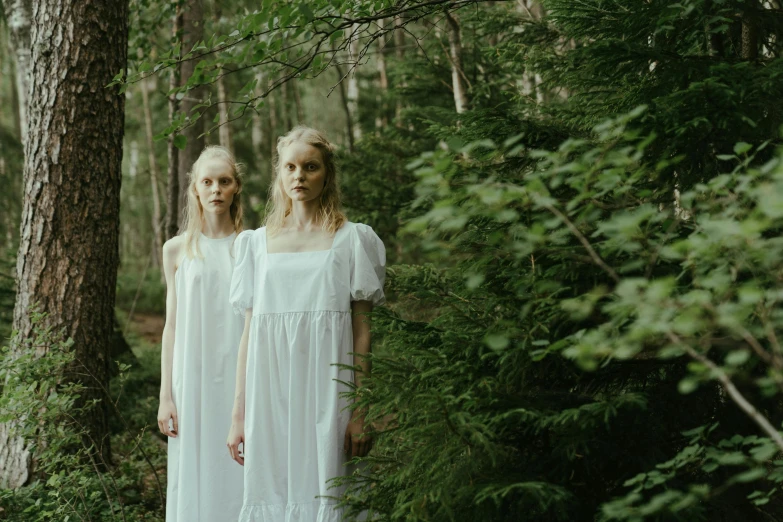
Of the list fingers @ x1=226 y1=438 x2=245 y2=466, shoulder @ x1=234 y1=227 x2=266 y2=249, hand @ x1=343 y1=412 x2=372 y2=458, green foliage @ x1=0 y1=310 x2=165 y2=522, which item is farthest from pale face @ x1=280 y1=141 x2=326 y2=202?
green foliage @ x1=0 y1=310 x2=165 y2=522

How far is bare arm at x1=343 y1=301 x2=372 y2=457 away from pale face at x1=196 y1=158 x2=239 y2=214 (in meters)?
1.33

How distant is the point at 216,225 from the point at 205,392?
1.01m

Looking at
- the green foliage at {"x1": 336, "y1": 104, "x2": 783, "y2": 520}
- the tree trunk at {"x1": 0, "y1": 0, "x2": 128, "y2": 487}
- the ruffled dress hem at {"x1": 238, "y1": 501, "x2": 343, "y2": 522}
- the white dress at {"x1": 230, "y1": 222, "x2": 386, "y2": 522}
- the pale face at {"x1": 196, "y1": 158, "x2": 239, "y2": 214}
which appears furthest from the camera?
the tree trunk at {"x1": 0, "y1": 0, "x2": 128, "y2": 487}

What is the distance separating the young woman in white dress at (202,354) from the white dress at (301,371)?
738 mm

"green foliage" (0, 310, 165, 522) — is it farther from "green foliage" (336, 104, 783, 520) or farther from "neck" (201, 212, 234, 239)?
"green foliage" (336, 104, 783, 520)

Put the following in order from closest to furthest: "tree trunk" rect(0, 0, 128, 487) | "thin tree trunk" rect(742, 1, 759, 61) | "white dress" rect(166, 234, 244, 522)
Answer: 1. "thin tree trunk" rect(742, 1, 759, 61)
2. "white dress" rect(166, 234, 244, 522)
3. "tree trunk" rect(0, 0, 128, 487)

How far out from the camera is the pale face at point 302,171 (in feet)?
10.7

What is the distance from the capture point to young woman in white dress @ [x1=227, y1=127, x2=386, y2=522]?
3.02m

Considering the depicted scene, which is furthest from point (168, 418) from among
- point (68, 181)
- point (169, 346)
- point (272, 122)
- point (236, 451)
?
point (272, 122)

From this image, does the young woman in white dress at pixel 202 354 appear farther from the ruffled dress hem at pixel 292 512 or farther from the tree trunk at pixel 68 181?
the tree trunk at pixel 68 181

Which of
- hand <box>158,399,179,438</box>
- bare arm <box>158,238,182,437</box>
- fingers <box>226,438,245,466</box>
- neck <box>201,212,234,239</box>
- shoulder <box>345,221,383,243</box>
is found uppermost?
neck <box>201,212,234,239</box>

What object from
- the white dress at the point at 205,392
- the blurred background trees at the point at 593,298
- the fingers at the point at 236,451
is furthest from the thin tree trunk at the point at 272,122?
the blurred background trees at the point at 593,298

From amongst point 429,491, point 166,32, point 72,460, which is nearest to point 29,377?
point 72,460

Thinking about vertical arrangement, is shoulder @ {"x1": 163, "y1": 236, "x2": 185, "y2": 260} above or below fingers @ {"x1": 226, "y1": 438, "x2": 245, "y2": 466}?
above
